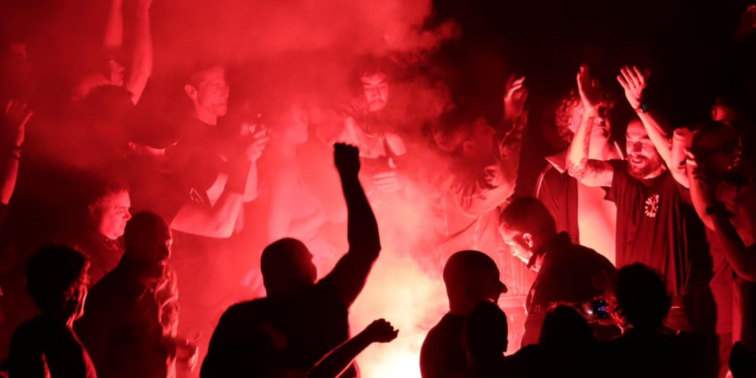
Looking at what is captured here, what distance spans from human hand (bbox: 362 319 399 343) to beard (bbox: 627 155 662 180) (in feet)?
14.3

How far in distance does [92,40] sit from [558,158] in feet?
15.8

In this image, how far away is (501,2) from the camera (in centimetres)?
794

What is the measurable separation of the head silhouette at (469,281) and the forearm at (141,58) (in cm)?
454

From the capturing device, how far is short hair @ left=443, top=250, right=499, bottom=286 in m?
3.64

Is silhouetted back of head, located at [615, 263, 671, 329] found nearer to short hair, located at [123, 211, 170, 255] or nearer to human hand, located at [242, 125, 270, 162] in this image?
short hair, located at [123, 211, 170, 255]

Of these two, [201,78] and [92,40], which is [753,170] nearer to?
[201,78]

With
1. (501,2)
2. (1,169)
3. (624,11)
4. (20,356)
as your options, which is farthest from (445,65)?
(20,356)

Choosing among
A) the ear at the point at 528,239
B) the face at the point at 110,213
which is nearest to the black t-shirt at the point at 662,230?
the ear at the point at 528,239

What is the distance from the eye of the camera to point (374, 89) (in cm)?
734

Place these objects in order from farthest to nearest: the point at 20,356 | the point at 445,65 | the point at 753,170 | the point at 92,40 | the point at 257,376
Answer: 1. the point at 445,65
2. the point at 92,40
3. the point at 753,170
4. the point at 20,356
5. the point at 257,376

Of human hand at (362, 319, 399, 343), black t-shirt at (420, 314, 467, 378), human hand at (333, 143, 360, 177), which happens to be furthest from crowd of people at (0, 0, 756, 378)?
human hand at (333, 143, 360, 177)

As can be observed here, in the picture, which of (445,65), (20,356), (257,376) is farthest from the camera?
(445,65)

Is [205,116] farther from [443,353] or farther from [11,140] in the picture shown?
[443,353]

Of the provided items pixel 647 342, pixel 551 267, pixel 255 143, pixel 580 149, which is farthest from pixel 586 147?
pixel 647 342
